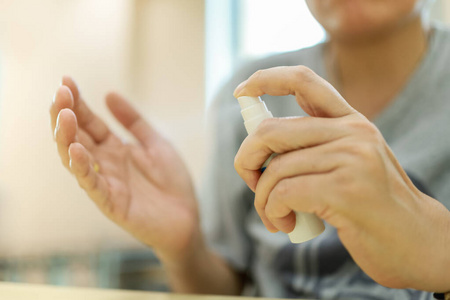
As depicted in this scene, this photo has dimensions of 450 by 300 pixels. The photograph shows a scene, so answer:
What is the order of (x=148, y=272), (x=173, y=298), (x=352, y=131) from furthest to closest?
(x=148, y=272), (x=173, y=298), (x=352, y=131)

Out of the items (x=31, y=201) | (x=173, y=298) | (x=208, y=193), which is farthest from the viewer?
(x=31, y=201)

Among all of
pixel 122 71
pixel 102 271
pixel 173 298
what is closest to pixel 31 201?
pixel 102 271

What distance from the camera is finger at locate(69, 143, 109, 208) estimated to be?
10.2 inches

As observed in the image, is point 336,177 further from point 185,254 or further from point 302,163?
point 185,254

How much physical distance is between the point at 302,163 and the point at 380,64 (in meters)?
0.23

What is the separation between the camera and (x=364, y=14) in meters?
0.34

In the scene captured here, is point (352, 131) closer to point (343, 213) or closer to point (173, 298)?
point (343, 213)

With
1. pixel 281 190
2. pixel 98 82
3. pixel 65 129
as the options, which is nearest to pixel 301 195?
pixel 281 190

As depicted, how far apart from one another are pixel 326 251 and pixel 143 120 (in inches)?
8.9

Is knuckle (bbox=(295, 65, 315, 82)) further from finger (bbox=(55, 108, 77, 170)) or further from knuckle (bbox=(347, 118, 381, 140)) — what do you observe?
finger (bbox=(55, 108, 77, 170))

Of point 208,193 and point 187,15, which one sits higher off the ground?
point 187,15

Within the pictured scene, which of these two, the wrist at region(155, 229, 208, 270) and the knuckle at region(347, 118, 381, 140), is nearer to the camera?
the knuckle at region(347, 118, 381, 140)

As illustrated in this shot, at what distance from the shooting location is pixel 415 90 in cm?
37

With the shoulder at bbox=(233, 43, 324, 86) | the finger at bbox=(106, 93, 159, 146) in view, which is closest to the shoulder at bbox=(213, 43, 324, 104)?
the shoulder at bbox=(233, 43, 324, 86)
